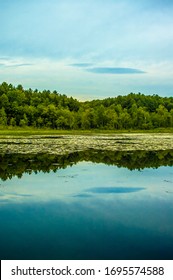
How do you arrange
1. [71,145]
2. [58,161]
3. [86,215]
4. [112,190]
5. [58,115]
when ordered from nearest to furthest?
[86,215] → [112,190] → [58,161] → [71,145] → [58,115]

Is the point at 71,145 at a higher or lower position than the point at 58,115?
lower

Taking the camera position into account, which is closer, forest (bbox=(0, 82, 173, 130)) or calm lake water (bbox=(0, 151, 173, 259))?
calm lake water (bbox=(0, 151, 173, 259))

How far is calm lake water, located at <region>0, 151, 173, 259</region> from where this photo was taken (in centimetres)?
695

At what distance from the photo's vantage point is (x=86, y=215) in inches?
364

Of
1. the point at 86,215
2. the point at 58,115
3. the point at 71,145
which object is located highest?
the point at 58,115

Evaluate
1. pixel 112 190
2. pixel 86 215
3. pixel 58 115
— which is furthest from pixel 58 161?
pixel 58 115

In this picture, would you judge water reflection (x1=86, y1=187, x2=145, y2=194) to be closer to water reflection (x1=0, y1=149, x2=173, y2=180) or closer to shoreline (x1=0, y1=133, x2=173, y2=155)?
water reflection (x1=0, y1=149, x2=173, y2=180)

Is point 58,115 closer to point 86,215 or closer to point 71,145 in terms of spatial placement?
point 71,145

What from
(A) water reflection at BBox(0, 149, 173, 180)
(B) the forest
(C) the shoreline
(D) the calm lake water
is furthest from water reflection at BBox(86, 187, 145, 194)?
(B) the forest

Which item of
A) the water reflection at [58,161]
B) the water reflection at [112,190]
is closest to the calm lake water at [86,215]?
the water reflection at [112,190]

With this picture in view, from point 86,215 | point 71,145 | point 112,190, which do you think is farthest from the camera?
point 71,145

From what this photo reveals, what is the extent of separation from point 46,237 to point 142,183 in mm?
6690

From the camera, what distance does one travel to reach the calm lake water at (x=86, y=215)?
695 cm
